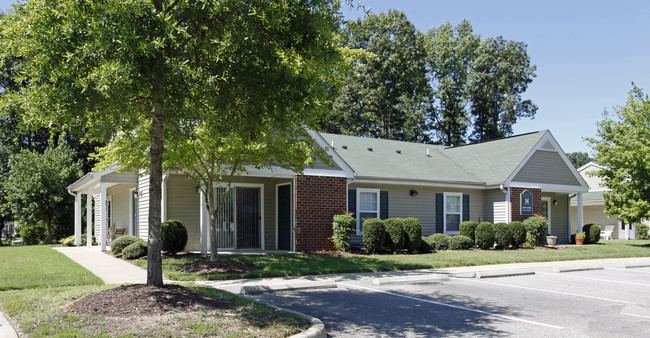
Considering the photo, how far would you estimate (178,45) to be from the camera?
Result: 27.0 ft

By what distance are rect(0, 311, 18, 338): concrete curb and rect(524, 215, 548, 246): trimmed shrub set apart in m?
19.9

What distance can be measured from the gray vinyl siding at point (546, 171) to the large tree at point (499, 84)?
18.7 metres

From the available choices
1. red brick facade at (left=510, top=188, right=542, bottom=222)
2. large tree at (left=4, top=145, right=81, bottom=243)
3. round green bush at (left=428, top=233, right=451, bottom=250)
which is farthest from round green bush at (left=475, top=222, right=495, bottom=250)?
large tree at (left=4, top=145, right=81, bottom=243)

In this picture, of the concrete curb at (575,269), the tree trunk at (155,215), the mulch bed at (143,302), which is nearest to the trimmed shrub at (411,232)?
the concrete curb at (575,269)

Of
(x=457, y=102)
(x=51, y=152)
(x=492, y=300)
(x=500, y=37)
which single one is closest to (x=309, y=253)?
(x=492, y=300)

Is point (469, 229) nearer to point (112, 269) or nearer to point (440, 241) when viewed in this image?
point (440, 241)

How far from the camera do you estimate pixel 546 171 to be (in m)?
A: 25.0

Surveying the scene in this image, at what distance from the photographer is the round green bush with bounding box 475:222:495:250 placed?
2133 cm

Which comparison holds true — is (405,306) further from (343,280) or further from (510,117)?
(510,117)

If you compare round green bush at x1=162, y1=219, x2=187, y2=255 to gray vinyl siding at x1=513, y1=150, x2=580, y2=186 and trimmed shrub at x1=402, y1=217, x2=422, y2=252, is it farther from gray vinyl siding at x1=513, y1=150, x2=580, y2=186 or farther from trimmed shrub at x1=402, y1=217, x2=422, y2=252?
gray vinyl siding at x1=513, y1=150, x2=580, y2=186

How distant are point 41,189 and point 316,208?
18.5m

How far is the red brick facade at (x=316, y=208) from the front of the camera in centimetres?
1856

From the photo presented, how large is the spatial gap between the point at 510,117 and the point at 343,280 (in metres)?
35.6

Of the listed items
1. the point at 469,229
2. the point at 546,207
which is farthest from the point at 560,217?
the point at 469,229
